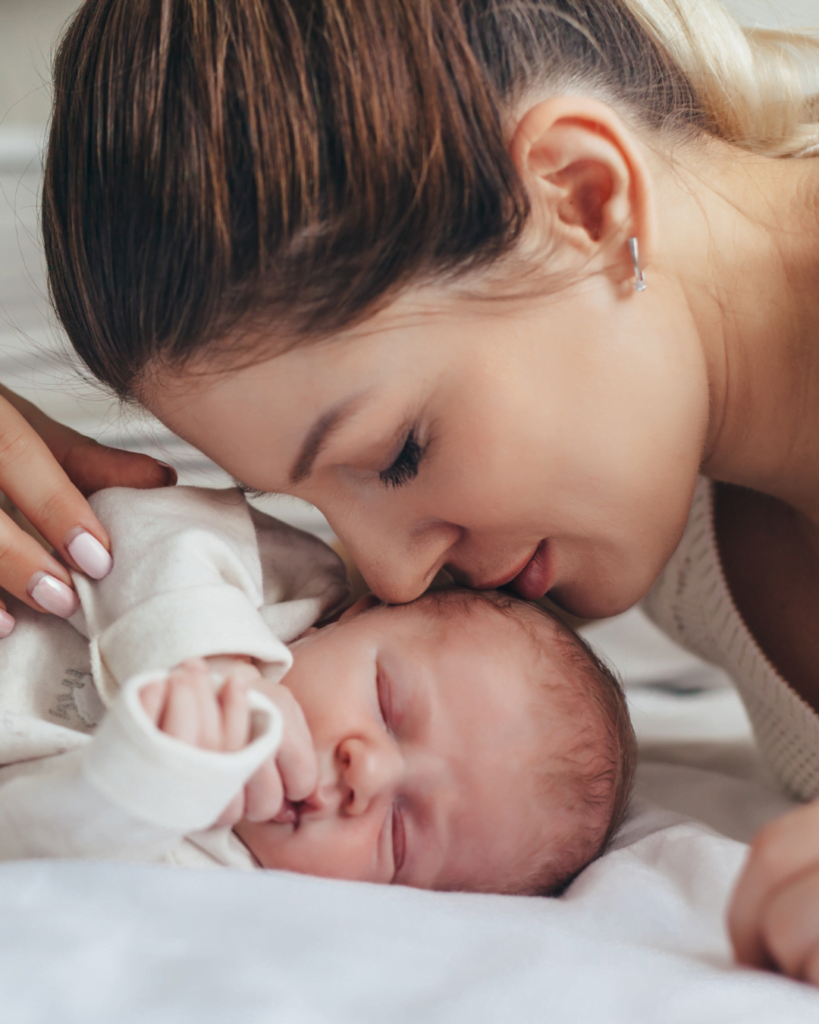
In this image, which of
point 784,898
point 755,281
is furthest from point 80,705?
point 755,281

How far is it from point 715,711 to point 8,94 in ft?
5.83

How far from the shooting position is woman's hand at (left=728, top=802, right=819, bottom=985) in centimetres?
59

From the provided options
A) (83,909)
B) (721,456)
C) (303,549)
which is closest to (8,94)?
(303,549)

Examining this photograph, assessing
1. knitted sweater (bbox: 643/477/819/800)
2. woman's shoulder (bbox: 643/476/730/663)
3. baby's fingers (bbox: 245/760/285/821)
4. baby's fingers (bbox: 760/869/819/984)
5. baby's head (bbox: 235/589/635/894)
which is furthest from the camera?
woman's shoulder (bbox: 643/476/730/663)

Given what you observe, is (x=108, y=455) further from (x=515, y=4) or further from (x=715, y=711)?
(x=715, y=711)

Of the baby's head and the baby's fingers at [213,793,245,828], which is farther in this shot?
the baby's head

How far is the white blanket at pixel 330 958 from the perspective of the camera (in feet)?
1.92

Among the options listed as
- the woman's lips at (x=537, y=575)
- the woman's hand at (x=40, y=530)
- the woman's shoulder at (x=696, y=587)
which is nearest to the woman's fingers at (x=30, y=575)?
the woman's hand at (x=40, y=530)

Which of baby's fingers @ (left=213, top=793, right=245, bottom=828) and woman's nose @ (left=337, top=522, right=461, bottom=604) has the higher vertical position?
woman's nose @ (left=337, top=522, right=461, bottom=604)

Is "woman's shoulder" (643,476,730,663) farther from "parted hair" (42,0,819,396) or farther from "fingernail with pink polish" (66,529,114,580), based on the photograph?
"fingernail with pink polish" (66,529,114,580)

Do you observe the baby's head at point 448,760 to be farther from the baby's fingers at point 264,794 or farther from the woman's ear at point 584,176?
the woman's ear at point 584,176

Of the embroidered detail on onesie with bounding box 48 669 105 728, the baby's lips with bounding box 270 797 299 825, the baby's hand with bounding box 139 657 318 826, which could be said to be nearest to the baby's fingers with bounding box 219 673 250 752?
the baby's hand with bounding box 139 657 318 826

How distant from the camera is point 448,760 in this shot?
0.97 m

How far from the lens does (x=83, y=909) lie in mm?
657
